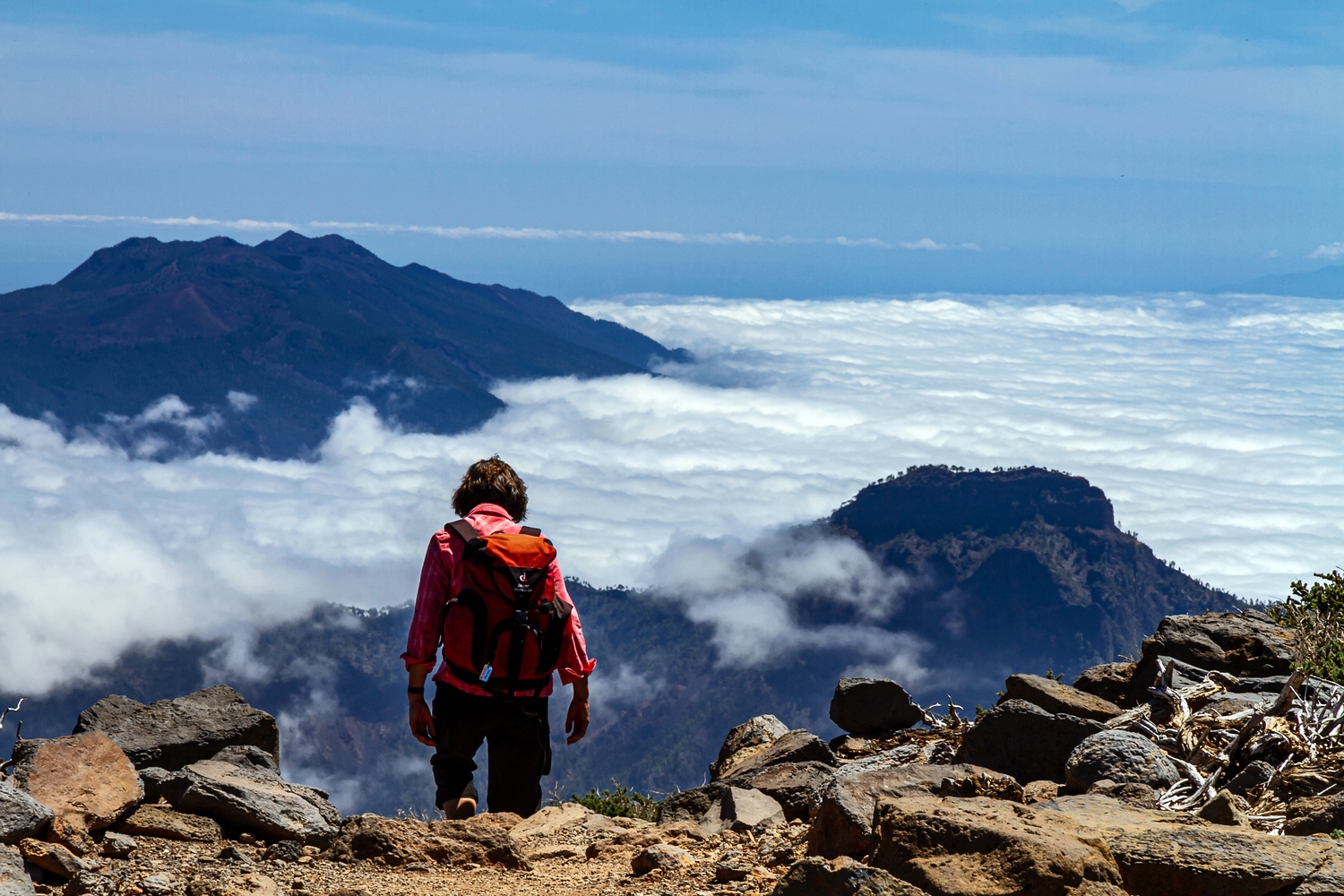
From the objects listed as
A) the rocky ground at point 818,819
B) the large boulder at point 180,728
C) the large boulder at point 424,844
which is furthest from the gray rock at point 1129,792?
the large boulder at point 180,728

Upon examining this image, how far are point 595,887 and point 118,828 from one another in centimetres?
233

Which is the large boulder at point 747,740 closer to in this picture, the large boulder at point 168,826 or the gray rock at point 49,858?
the large boulder at point 168,826

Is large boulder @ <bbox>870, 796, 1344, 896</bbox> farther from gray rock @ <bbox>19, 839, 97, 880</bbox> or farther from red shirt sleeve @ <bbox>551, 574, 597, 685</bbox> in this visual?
gray rock @ <bbox>19, 839, 97, 880</bbox>

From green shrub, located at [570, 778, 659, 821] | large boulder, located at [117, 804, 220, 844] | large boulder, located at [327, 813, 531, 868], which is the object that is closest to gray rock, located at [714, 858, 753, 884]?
large boulder, located at [327, 813, 531, 868]

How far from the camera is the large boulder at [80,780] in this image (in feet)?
17.5

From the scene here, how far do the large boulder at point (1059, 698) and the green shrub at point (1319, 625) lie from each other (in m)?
1.16

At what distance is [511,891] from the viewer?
4.94 m

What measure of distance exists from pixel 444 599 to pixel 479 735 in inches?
28.4

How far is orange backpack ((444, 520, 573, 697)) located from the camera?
5.88 metres

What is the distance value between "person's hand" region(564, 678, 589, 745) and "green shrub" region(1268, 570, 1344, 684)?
4173mm

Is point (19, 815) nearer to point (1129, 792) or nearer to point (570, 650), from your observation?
point (570, 650)

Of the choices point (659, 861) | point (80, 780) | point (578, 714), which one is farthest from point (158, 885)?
point (578, 714)

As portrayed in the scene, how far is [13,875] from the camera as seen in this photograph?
14.5 ft

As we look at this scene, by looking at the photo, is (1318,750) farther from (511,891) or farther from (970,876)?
(511,891)
